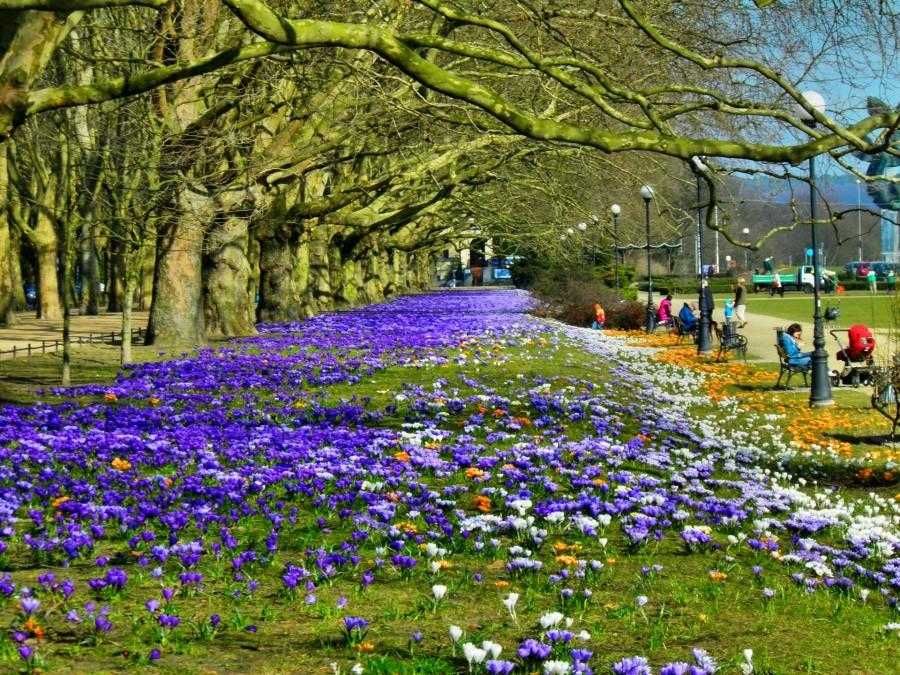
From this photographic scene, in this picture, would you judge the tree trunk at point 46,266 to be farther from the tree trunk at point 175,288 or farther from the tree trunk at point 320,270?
the tree trunk at point 175,288

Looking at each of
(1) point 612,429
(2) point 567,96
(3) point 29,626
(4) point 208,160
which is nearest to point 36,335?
(4) point 208,160

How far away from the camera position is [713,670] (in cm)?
421

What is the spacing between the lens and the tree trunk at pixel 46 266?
38.6m

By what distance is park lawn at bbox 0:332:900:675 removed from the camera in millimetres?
4500

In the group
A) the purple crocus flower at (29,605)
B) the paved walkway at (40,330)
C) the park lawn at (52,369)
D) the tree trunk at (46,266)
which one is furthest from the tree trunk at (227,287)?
the purple crocus flower at (29,605)

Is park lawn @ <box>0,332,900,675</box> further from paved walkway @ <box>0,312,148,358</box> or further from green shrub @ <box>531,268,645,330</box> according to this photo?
green shrub @ <box>531,268,645,330</box>

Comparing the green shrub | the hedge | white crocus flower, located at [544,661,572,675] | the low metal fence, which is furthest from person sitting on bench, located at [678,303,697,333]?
the hedge

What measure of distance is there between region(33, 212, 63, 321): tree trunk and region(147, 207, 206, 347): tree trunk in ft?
59.0

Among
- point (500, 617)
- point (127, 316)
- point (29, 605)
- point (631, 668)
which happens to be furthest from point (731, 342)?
point (29, 605)

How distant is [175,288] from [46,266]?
19468 millimetres

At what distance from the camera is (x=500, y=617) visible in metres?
5.15

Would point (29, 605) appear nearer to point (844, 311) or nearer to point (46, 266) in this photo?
point (46, 266)

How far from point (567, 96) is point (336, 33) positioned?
15736 millimetres

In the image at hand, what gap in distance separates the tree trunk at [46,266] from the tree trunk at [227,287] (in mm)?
15263
